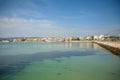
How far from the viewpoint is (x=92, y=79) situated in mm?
6105

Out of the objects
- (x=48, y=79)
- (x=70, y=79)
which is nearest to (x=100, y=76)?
(x=70, y=79)

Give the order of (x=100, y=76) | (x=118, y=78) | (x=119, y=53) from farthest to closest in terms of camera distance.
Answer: (x=119, y=53), (x=100, y=76), (x=118, y=78)

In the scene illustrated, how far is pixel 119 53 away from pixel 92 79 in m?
→ 8.06

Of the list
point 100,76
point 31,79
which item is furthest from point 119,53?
point 31,79

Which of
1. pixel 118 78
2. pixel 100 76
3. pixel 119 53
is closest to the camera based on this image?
pixel 118 78

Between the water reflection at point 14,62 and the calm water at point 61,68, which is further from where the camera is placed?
the water reflection at point 14,62

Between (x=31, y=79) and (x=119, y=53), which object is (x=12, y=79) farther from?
(x=119, y=53)

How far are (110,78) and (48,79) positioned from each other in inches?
98.3

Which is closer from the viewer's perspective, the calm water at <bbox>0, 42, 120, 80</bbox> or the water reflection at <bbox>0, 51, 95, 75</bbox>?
the calm water at <bbox>0, 42, 120, 80</bbox>

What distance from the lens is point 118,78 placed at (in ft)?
19.8

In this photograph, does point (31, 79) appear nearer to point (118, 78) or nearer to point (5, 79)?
point (5, 79)

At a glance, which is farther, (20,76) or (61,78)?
(20,76)

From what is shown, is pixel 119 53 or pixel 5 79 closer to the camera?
pixel 5 79

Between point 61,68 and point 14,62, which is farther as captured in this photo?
point 14,62
